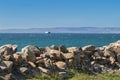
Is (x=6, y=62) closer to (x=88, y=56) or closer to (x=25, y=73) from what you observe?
(x=25, y=73)

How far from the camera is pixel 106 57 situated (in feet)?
86.4

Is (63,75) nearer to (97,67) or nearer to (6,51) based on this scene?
(6,51)

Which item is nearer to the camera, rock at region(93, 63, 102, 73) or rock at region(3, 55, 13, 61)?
rock at region(3, 55, 13, 61)

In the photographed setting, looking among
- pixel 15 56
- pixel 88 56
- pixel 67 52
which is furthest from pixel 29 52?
pixel 88 56

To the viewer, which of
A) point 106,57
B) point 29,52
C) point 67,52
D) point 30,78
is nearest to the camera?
point 30,78

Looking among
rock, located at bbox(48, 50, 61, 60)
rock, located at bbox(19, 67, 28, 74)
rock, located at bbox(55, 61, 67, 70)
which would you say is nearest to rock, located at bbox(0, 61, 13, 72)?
rock, located at bbox(19, 67, 28, 74)

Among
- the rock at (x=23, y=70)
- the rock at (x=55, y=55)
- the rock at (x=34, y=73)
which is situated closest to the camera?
the rock at (x=23, y=70)

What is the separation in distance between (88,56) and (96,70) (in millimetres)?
1712

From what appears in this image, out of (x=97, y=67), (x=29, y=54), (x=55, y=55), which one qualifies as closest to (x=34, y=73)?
(x=29, y=54)

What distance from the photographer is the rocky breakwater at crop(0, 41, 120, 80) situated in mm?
21656

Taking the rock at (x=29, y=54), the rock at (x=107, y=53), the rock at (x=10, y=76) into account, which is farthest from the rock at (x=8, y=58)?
the rock at (x=107, y=53)

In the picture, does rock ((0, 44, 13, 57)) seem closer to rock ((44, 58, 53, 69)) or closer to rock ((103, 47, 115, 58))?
rock ((44, 58, 53, 69))

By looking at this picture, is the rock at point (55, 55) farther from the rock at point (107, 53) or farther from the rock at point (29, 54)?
the rock at point (107, 53)

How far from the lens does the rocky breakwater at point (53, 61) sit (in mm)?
21656
